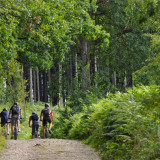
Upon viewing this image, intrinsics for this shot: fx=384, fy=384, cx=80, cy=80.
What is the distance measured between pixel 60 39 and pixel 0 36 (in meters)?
6.35

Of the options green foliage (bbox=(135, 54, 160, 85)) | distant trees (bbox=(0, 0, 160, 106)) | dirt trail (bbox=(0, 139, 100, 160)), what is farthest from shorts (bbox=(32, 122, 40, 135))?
green foliage (bbox=(135, 54, 160, 85))

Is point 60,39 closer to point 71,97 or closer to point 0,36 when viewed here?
point 71,97

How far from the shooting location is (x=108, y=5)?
27.3 metres

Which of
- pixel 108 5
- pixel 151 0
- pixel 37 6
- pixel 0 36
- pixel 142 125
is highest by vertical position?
pixel 108 5

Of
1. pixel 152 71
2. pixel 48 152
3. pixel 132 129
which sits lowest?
pixel 48 152

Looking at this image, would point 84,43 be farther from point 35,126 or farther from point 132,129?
point 132,129

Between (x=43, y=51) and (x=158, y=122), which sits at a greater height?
(x=43, y=51)

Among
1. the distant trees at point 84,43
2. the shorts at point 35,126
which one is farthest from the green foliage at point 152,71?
the shorts at point 35,126

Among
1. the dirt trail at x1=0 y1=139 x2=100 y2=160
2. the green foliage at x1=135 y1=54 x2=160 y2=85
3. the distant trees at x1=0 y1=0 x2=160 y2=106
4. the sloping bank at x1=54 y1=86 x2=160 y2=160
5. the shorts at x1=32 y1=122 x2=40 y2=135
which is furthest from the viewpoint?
the distant trees at x1=0 y1=0 x2=160 y2=106

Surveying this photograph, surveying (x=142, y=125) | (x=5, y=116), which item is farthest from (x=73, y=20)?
(x=142, y=125)

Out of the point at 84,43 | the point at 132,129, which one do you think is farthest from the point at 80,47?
the point at 132,129

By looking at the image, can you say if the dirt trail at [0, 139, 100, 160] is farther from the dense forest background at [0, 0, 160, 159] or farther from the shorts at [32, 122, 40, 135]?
the shorts at [32, 122, 40, 135]

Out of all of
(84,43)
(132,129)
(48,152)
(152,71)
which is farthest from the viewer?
(84,43)

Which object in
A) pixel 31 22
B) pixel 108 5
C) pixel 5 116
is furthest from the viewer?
pixel 108 5
